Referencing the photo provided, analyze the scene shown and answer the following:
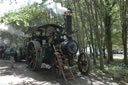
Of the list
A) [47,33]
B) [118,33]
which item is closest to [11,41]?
[118,33]

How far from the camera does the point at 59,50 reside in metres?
6.55

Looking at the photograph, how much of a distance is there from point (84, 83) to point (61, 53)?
173 cm

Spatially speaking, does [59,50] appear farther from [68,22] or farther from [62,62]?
[68,22]

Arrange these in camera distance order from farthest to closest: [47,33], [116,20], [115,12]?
[116,20], [115,12], [47,33]

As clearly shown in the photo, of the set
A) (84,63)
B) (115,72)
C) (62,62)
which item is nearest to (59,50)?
(62,62)

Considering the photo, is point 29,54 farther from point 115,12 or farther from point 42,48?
point 115,12

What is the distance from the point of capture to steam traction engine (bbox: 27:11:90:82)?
6207 millimetres

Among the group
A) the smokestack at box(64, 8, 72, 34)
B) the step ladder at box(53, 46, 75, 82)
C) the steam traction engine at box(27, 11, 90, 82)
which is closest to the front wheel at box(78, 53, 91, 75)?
the steam traction engine at box(27, 11, 90, 82)

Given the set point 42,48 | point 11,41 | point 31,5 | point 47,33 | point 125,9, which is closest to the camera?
point 42,48

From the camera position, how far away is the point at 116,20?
47.5 ft

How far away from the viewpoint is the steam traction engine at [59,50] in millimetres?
6207

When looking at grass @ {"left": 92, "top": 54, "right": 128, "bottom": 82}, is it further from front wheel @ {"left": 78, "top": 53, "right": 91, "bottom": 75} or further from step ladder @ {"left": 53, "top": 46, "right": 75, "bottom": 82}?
step ladder @ {"left": 53, "top": 46, "right": 75, "bottom": 82}

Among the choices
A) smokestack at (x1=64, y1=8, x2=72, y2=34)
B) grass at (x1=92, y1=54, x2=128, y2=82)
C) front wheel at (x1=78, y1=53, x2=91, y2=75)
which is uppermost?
smokestack at (x1=64, y1=8, x2=72, y2=34)

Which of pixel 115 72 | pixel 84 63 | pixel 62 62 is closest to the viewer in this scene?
pixel 62 62
